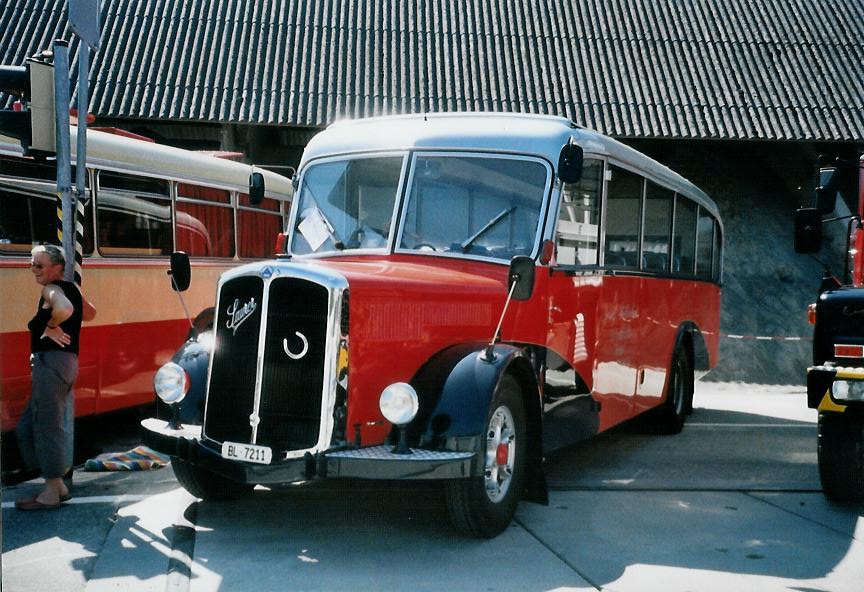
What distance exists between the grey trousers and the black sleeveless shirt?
0.04 meters

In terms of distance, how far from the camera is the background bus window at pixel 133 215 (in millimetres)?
8750

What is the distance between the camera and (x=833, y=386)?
6.14 m

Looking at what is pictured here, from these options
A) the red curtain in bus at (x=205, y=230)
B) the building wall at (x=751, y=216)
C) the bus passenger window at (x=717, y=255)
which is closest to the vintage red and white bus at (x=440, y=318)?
the bus passenger window at (x=717, y=255)

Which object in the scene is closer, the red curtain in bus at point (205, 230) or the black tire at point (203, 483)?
the black tire at point (203, 483)

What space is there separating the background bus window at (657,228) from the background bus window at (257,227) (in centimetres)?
465

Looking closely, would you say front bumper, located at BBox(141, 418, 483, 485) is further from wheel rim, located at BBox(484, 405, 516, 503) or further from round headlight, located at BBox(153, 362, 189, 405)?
round headlight, located at BBox(153, 362, 189, 405)

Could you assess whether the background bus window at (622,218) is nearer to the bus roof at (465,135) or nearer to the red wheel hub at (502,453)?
the bus roof at (465,135)

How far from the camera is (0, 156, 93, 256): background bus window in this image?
7.61 meters

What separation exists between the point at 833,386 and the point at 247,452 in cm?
353

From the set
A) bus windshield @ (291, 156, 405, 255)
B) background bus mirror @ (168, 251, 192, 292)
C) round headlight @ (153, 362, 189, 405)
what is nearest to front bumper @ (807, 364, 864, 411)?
bus windshield @ (291, 156, 405, 255)

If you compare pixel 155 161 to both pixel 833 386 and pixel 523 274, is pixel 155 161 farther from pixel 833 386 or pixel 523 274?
pixel 833 386

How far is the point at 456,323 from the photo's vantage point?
19.5ft

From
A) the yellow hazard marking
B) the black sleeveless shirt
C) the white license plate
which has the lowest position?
the white license plate

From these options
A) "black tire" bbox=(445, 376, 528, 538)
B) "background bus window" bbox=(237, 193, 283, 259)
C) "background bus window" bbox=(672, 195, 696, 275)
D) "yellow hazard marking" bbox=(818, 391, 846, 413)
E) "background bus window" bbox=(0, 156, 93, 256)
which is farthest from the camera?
"background bus window" bbox=(237, 193, 283, 259)
